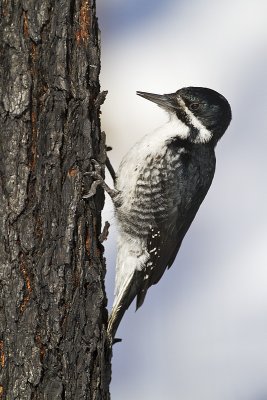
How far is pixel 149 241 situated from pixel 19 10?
1458 millimetres

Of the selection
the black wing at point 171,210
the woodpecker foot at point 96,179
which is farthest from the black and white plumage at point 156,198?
the woodpecker foot at point 96,179

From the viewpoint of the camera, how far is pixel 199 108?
3.65 m

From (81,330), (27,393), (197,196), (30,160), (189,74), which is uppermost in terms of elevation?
(189,74)

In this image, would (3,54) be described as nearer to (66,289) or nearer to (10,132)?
(10,132)

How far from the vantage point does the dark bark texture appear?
227 centimetres

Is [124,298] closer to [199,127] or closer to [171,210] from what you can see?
[171,210]

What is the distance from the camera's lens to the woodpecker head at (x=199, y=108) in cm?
364

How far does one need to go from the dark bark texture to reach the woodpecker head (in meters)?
1.22

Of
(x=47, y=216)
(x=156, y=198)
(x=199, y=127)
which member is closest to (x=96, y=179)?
A: (x=47, y=216)

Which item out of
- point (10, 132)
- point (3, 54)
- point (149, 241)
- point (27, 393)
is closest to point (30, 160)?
point (10, 132)

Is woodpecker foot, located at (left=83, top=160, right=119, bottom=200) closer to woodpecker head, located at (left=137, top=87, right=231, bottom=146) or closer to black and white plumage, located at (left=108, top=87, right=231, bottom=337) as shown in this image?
black and white plumage, located at (left=108, top=87, right=231, bottom=337)

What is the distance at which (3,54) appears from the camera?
2.33 meters

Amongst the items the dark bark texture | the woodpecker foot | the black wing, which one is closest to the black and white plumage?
the black wing

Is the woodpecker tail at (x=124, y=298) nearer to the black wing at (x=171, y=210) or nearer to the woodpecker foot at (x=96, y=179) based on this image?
the black wing at (x=171, y=210)
